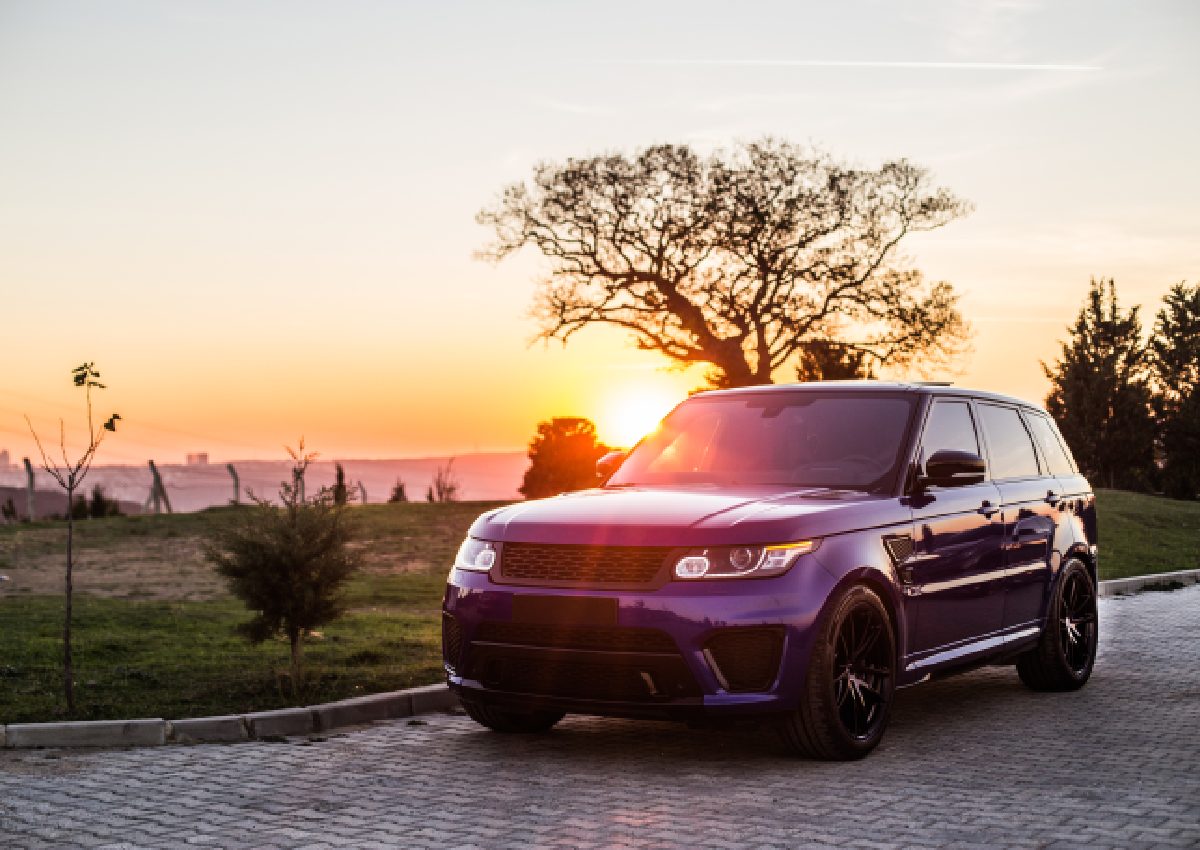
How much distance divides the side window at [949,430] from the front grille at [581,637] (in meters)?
2.31

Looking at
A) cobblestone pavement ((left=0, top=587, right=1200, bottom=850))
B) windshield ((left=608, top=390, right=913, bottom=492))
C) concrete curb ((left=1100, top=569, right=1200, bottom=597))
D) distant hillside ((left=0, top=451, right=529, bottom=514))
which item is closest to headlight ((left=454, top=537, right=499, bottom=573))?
cobblestone pavement ((left=0, top=587, right=1200, bottom=850))

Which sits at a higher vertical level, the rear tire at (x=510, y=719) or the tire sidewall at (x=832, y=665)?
the tire sidewall at (x=832, y=665)

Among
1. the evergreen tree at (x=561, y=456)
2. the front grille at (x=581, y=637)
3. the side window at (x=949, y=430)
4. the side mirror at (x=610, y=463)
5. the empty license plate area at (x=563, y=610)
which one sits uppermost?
the evergreen tree at (x=561, y=456)

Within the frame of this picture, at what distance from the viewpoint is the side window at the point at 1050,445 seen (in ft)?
33.7

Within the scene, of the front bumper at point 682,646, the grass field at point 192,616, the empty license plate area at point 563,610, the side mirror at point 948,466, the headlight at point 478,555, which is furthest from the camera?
the grass field at point 192,616

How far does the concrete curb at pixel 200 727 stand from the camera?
8.20 metres

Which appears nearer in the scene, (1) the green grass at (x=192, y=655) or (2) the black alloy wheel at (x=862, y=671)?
(2) the black alloy wheel at (x=862, y=671)

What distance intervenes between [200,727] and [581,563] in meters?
2.91

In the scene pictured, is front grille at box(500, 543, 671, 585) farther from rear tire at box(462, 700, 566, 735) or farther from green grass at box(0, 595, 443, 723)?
green grass at box(0, 595, 443, 723)

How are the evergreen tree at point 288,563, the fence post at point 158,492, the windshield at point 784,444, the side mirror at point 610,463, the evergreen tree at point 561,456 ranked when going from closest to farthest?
the windshield at point 784,444 → the side mirror at point 610,463 → the evergreen tree at point 288,563 → the evergreen tree at point 561,456 → the fence post at point 158,492

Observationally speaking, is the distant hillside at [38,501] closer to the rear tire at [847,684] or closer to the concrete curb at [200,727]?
the concrete curb at [200,727]

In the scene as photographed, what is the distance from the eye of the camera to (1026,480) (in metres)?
9.63

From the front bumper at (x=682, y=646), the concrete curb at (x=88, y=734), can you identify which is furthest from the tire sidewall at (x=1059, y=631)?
the concrete curb at (x=88, y=734)

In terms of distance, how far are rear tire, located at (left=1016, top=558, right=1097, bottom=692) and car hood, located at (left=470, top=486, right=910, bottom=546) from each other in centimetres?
255
